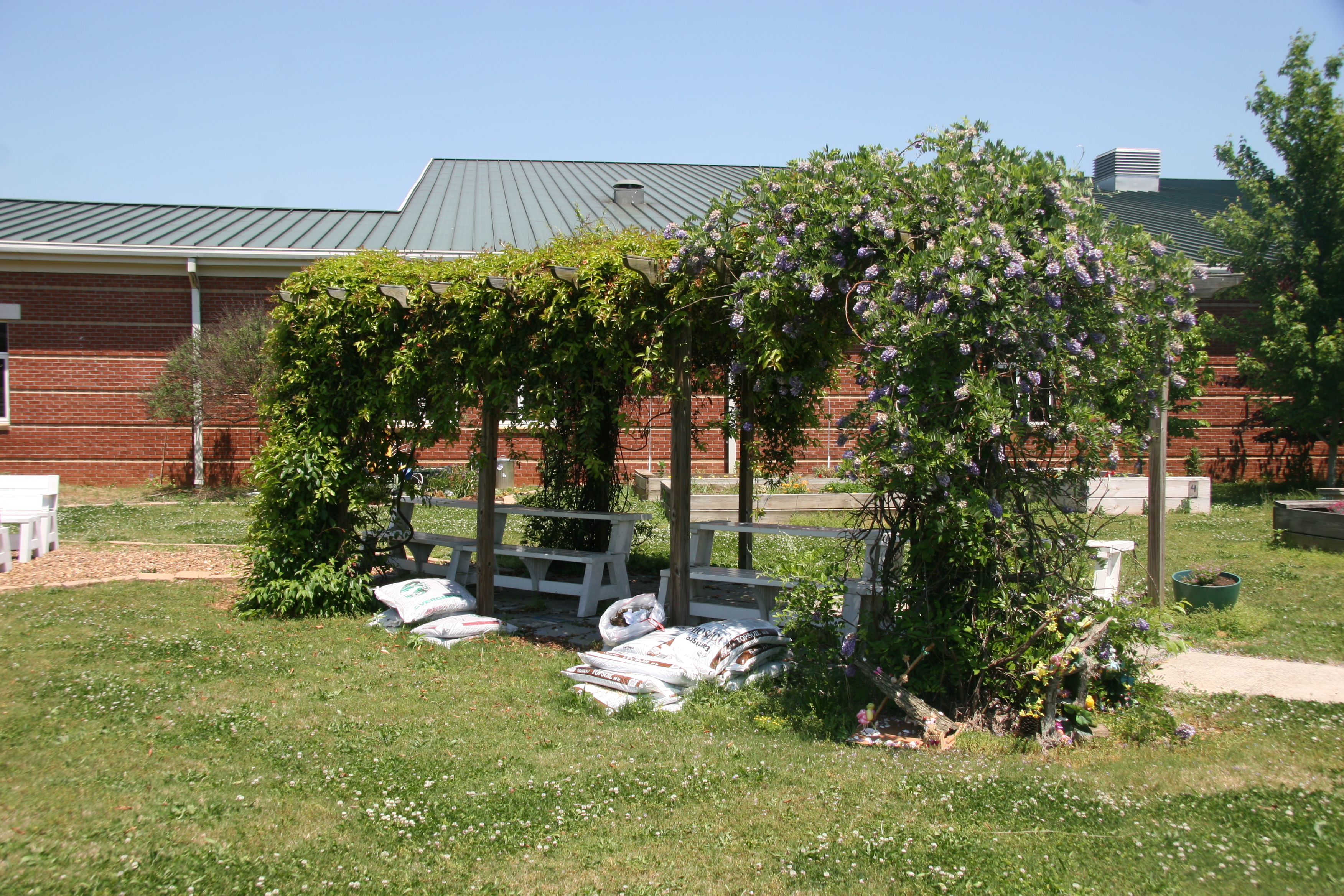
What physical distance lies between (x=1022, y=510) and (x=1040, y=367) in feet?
2.83

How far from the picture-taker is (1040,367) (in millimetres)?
4523

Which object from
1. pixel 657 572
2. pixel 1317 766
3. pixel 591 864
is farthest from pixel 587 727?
pixel 657 572

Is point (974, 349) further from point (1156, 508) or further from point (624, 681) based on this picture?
point (1156, 508)

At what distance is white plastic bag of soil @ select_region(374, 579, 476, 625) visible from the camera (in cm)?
728

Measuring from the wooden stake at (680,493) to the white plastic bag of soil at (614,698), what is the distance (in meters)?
1.13

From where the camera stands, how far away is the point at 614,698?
562cm

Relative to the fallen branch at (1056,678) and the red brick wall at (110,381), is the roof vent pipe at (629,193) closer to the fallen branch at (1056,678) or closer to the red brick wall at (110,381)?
the red brick wall at (110,381)

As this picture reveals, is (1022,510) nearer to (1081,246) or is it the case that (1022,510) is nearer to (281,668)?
(1081,246)

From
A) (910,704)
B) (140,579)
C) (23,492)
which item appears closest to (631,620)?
(910,704)

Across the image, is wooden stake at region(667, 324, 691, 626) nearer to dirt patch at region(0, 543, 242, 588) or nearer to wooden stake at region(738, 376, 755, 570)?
wooden stake at region(738, 376, 755, 570)

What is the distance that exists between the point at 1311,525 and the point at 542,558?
8337mm

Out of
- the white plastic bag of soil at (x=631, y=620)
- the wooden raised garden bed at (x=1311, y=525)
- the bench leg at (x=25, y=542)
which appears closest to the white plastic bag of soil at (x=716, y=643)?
the white plastic bag of soil at (x=631, y=620)

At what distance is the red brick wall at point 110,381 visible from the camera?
15.7m

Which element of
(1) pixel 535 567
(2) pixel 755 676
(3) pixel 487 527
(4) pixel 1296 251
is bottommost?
(2) pixel 755 676
